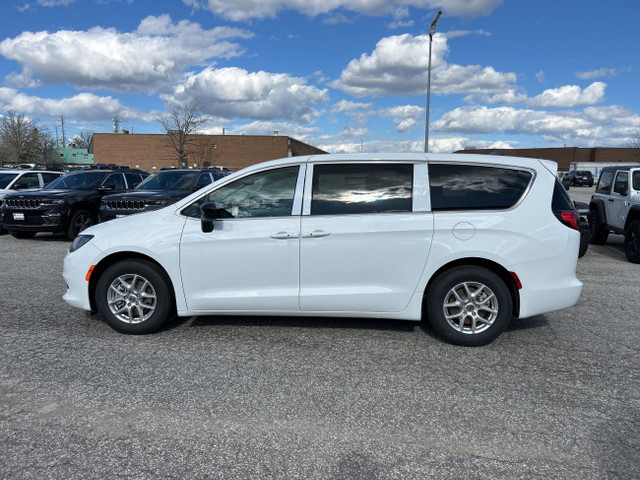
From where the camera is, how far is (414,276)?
4.41 metres

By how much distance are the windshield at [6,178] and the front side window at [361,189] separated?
40.9 feet

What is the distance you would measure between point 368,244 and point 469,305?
3.66 ft

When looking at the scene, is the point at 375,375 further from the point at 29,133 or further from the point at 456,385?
the point at 29,133

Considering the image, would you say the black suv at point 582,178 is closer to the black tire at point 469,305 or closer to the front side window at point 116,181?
the front side window at point 116,181

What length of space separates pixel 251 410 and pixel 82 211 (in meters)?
10.1

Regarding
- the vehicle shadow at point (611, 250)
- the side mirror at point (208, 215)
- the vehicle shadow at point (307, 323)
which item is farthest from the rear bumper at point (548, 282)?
the vehicle shadow at point (611, 250)

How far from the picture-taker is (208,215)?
4406mm

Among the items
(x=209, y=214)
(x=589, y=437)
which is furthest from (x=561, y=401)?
(x=209, y=214)

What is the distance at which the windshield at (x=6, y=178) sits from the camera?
1330cm

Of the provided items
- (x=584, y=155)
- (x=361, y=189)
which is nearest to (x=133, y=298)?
(x=361, y=189)

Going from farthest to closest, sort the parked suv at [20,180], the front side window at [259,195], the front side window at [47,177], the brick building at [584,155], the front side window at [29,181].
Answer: the brick building at [584,155] < the front side window at [47,177] < the front side window at [29,181] < the parked suv at [20,180] < the front side window at [259,195]

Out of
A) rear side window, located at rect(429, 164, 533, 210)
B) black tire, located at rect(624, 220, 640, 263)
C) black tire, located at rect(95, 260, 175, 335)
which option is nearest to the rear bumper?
rear side window, located at rect(429, 164, 533, 210)

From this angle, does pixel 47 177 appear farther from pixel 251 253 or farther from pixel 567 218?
pixel 567 218

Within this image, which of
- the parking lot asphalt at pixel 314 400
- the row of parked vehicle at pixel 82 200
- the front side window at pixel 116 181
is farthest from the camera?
the front side window at pixel 116 181
